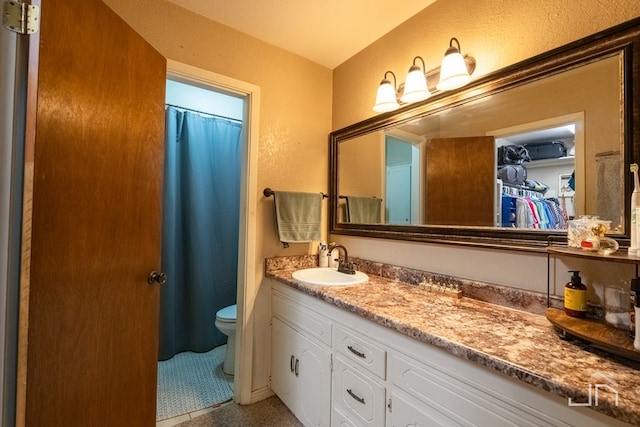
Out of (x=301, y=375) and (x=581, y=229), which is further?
(x=301, y=375)

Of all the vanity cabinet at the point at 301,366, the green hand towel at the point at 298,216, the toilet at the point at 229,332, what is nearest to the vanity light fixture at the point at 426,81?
the green hand towel at the point at 298,216

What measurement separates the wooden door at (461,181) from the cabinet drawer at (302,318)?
0.77 m

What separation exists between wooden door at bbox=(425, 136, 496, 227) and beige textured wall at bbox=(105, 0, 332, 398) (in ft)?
2.85

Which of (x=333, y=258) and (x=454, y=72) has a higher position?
(x=454, y=72)

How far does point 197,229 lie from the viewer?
242 centimetres

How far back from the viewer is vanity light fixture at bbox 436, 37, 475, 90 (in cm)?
130

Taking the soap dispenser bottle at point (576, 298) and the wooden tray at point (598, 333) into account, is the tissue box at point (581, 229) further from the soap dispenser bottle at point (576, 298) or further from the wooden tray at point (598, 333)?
the wooden tray at point (598, 333)

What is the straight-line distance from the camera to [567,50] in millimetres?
1057

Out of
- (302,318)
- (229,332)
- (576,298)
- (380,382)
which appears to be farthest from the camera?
(229,332)

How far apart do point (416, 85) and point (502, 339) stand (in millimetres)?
1217

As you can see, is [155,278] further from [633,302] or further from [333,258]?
[633,302]

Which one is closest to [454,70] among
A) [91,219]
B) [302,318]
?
[302,318]

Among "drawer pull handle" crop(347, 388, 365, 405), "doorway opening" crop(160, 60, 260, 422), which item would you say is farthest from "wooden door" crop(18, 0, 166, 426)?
"drawer pull handle" crop(347, 388, 365, 405)

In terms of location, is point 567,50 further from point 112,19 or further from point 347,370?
point 112,19
